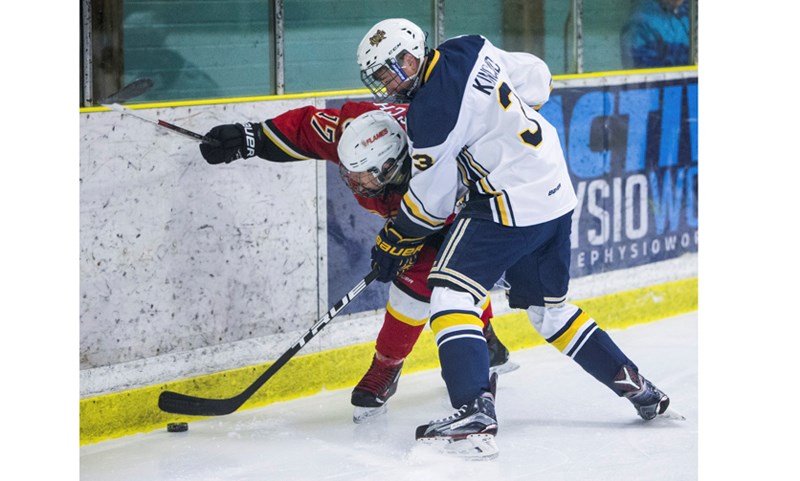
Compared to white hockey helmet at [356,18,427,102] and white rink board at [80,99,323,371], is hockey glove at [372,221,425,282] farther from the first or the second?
white rink board at [80,99,323,371]

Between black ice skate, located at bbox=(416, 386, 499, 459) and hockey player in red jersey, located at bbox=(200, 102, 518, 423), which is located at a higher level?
hockey player in red jersey, located at bbox=(200, 102, 518, 423)

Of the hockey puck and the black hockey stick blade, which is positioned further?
the hockey puck

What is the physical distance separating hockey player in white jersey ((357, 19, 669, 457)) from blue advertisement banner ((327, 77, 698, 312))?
4.35ft

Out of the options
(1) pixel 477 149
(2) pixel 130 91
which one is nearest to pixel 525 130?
(1) pixel 477 149

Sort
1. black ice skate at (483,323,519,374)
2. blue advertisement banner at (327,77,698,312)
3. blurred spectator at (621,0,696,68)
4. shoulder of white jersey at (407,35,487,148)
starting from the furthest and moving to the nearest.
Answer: blurred spectator at (621,0,696,68) → blue advertisement banner at (327,77,698,312) → black ice skate at (483,323,519,374) → shoulder of white jersey at (407,35,487,148)

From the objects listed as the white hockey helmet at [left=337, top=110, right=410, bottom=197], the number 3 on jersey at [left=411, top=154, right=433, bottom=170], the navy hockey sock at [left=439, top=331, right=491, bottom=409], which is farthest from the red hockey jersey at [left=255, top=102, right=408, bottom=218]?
the navy hockey sock at [left=439, top=331, right=491, bottom=409]

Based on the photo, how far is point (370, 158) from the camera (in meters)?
3.02

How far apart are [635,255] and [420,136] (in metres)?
2.08

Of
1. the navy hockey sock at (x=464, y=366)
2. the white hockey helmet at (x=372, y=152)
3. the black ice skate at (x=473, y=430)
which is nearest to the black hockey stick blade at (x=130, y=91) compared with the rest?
the white hockey helmet at (x=372, y=152)

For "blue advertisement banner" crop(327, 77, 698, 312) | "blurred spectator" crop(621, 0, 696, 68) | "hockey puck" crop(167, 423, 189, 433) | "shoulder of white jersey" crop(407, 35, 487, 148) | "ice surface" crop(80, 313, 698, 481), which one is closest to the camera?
"shoulder of white jersey" crop(407, 35, 487, 148)

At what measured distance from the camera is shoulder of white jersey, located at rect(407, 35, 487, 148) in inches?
110

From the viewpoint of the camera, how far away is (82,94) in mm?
3158
